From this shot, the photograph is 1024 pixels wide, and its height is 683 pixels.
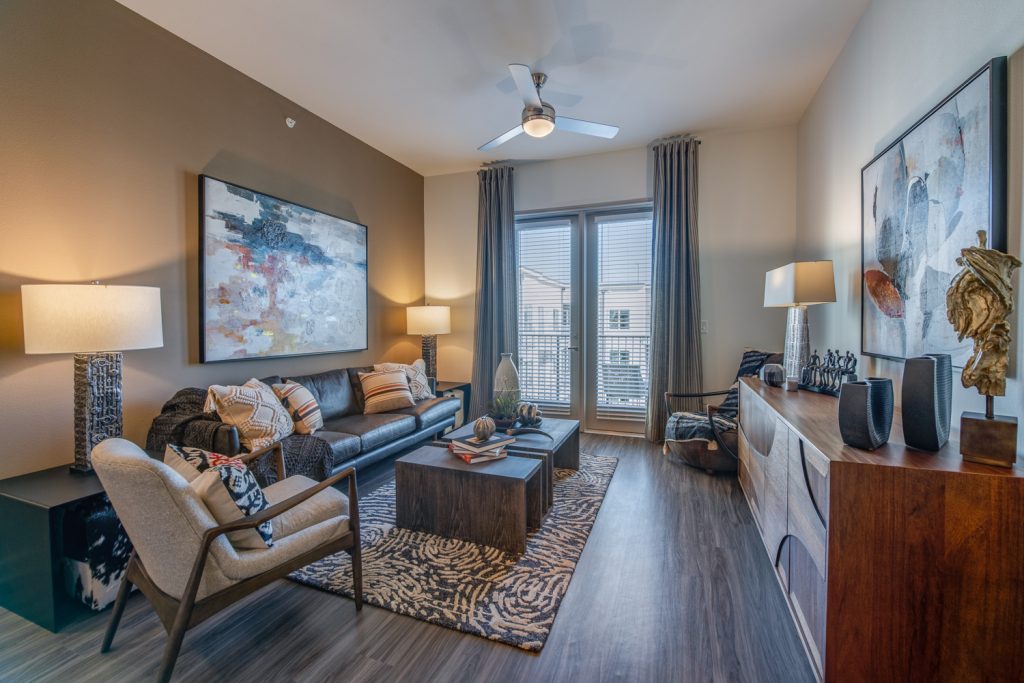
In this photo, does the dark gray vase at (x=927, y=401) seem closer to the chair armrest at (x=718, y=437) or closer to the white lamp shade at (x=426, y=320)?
the chair armrest at (x=718, y=437)

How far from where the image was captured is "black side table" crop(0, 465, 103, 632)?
1.69 metres

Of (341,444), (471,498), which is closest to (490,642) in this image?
(471,498)

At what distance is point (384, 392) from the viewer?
150 inches

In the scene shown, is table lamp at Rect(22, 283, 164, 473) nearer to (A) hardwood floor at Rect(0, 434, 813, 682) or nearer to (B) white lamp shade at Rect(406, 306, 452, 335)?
(A) hardwood floor at Rect(0, 434, 813, 682)

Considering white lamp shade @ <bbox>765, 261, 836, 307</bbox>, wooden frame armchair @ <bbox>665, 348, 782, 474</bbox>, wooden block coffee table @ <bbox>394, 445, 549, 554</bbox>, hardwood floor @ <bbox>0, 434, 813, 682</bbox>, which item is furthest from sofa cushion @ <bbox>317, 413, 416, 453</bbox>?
white lamp shade @ <bbox>765, 261, 836, 307</bbox>

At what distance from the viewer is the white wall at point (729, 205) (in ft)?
13.2

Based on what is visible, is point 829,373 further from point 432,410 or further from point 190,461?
point 190,461

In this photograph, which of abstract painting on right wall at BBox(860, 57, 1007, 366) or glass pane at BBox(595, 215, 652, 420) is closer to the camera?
abstract painting on right wall at BBox(860, 57, 1007, 366)

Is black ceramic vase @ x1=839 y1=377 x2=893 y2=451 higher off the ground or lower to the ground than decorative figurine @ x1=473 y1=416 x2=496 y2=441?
higher

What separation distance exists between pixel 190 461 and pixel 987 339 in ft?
8.56

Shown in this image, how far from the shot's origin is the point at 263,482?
2.41 m

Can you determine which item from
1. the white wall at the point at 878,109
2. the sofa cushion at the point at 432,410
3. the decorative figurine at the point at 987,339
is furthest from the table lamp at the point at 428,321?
the decorative figurine at the point at 987,339

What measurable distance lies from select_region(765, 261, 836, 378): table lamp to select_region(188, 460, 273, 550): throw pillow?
2.94 meters

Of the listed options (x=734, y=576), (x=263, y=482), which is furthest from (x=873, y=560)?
(x=263, y=482)
